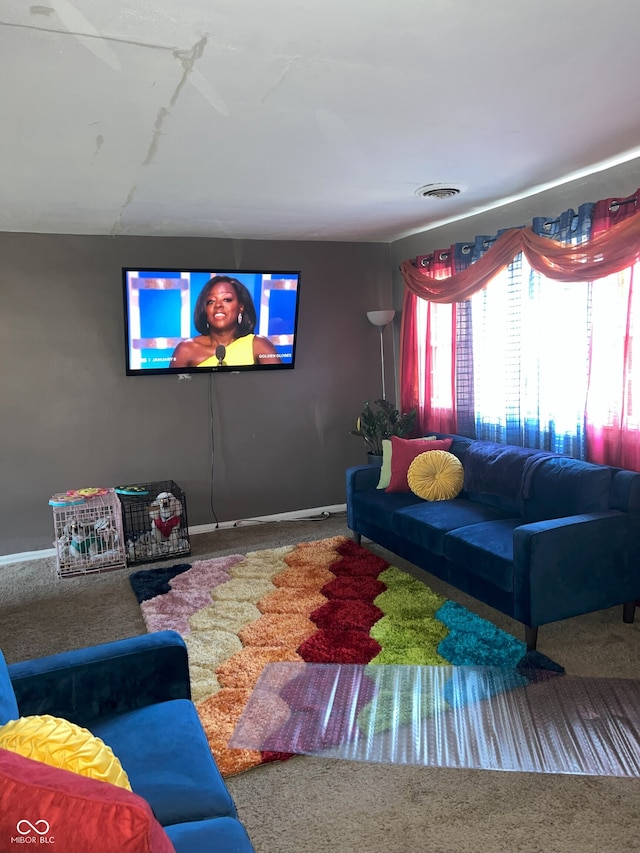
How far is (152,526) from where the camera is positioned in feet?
15.7

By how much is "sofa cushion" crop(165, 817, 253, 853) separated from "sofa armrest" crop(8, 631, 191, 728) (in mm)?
593

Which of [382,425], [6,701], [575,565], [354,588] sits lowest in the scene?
[354,588]

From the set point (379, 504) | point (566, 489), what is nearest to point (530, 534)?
point (566, 489)

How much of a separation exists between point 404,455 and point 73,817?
3.78 meters

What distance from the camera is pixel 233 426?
213 inches

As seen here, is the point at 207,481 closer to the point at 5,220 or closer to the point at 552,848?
the point at 5,220

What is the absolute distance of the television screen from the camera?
484 cm

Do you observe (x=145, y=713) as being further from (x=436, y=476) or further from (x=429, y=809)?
(x=436, y=476)

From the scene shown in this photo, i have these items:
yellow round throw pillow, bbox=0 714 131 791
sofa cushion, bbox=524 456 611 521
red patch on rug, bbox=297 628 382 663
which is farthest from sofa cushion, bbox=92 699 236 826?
sofa cushion, bbox=524 456 611 521

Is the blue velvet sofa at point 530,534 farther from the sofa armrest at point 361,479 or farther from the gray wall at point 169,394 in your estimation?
the gray wall at point 169,394

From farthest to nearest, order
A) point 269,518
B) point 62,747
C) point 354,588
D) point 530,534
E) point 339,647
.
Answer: point 269,518 < point 354,588 < point 339,647 < point 530,534 < point 62,747

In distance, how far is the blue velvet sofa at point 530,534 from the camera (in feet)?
10.0

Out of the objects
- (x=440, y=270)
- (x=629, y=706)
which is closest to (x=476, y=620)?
(x=629, y=706)

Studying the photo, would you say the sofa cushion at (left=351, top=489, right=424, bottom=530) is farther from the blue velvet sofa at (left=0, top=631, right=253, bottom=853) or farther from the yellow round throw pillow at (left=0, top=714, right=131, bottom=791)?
the yellow round throw pillow at (left=0, top=714, right=131, bottom=791)
